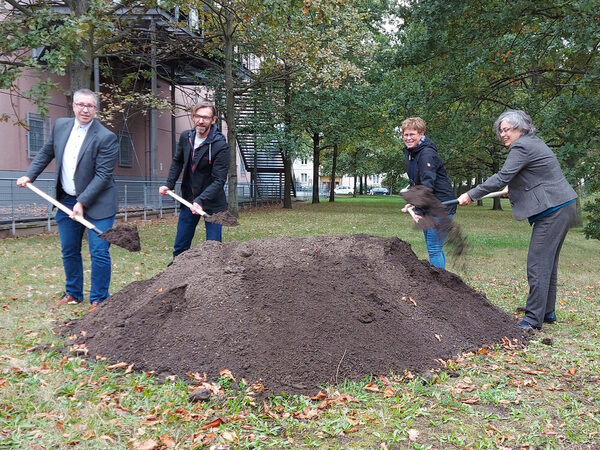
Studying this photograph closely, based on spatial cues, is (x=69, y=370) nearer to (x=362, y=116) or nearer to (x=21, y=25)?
(x=21, y=25)

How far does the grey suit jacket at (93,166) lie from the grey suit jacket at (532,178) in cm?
348

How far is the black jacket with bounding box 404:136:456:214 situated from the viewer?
18.9 ft

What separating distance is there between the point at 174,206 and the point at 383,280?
16075 mm

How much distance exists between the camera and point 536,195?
16.6ft

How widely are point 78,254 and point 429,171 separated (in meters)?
3.75

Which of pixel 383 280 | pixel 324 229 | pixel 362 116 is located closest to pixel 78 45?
pixel 383 280

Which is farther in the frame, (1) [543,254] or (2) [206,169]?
(2) [206,169]

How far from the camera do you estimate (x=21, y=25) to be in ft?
33.2

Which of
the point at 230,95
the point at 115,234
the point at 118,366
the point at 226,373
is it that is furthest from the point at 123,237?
the point at 230,95

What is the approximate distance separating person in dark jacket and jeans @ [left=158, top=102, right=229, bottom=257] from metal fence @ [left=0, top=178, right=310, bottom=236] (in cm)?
138

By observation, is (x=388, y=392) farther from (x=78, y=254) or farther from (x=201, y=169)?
(x=78, y=254)

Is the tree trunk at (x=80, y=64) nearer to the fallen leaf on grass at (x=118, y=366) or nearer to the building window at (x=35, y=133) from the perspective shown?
the building window at (x=35, y=133)

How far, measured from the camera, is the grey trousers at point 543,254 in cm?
506

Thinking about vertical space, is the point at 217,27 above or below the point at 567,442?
above
